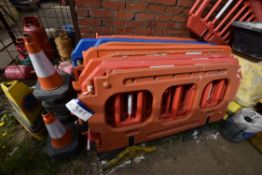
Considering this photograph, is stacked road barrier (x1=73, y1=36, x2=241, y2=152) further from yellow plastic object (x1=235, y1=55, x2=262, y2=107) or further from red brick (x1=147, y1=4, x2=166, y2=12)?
red brick (x1=147, y1=4, x2=166, y2=12)

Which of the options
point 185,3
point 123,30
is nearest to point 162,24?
point 185,3

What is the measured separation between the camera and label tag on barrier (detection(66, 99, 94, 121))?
3.02 feet

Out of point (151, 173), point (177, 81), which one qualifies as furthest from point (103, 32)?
point (151, 173)

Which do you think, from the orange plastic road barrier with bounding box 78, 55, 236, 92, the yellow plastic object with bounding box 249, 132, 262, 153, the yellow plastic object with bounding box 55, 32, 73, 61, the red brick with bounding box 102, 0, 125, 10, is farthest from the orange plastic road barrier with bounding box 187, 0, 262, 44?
the yellow plastic object with bounding box 55, 32, 73, 61

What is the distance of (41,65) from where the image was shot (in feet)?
3.51

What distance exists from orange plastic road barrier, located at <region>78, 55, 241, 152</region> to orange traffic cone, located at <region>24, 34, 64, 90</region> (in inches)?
11.7

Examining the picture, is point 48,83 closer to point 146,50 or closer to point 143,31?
point 146,50

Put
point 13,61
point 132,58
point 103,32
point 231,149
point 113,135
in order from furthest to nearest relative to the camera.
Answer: point 13,61 < point 103,32 < point 231,149 < point 113,135 < point 132,58

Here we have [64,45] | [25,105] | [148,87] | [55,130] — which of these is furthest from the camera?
[64,45]

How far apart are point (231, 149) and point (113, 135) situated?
1.19 m

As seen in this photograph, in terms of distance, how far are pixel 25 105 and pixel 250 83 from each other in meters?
2.12

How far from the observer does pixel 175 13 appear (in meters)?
1.61

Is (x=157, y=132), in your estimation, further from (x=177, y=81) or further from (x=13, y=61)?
(x=13, y=61)

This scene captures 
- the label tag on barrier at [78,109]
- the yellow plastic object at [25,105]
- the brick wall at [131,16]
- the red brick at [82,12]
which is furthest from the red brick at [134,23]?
the yellow plastic object at [25,105]
